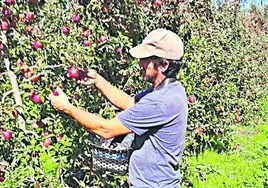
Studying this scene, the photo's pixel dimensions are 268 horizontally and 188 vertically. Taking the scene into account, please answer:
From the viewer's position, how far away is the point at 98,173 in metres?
3.29

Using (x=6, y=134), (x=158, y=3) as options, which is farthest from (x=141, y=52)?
(x=158, y=3)

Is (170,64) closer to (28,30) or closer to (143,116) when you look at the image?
(143,116)

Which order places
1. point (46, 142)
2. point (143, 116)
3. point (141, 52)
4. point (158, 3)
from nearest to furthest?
point (143, 116), point (141, 52), point (46, 142), point (158, 3)

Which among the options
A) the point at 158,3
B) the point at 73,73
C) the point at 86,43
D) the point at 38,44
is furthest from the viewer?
the point at 158,3

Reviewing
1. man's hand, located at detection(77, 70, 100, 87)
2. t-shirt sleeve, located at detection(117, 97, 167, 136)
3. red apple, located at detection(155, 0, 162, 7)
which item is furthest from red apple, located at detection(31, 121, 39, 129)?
red apple, located at detection(155, 0, 162, 7)

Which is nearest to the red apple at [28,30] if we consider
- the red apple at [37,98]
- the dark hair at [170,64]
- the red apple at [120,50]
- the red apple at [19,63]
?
the red apple at [19,63]

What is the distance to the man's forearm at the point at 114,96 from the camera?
2.88 m

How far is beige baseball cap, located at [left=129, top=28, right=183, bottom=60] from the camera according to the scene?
2.38 m

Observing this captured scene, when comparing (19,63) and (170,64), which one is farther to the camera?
(19,63)

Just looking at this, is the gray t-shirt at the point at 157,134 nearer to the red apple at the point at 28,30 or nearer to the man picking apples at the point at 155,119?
the man picking apples at the point at 155,119

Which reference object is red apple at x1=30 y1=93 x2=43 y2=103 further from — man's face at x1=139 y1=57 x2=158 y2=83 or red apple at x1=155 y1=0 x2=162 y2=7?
red apple at x1=155 y1=0 x2=162 y2=7

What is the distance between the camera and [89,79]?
2779 mm

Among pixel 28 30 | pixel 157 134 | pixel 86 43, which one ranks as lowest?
pixel 157 134

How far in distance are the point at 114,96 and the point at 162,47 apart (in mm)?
→ 692
